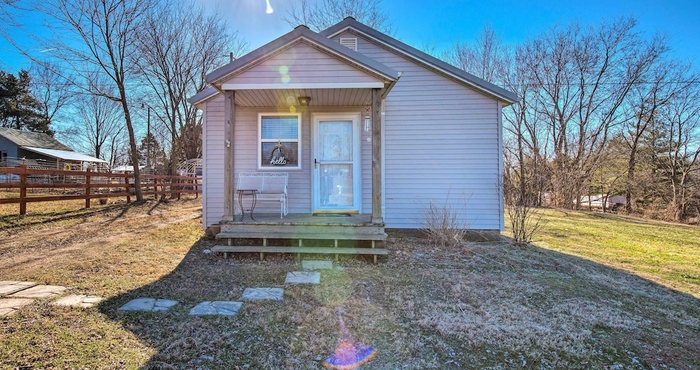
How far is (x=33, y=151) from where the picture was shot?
2272 cm

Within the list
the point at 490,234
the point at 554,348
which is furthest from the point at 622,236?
the point at 554,348

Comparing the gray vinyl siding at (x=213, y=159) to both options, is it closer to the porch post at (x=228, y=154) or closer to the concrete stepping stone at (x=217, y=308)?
the porch post at (x=228, y=154)

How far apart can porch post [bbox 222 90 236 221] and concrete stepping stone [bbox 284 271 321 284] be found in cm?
159

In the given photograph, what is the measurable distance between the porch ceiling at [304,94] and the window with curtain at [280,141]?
0.29 m

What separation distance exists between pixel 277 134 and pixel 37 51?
8817 mm

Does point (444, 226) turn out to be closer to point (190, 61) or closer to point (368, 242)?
point (368, 242)

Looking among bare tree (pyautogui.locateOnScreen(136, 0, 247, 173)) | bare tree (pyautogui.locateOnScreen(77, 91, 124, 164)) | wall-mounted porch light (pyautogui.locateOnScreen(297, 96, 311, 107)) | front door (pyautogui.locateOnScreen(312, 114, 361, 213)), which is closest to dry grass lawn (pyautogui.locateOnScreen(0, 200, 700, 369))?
front door (pyautogui.locateOnScreen(312, 114, 361, 213))

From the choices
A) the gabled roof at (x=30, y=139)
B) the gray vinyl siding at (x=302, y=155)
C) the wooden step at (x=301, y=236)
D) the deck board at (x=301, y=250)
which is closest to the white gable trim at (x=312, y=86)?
the gray vinyl siding at (x=302, y=155)

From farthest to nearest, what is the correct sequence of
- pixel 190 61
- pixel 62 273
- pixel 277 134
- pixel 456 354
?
pixel 190 61
pixel 277 134
pixel 62 273
pixel 456 354

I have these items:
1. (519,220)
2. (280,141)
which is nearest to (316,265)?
(280,141)

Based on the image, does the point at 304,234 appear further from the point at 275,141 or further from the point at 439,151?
the point at 439,151

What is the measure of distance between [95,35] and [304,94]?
9444mm

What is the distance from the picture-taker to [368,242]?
516 cm

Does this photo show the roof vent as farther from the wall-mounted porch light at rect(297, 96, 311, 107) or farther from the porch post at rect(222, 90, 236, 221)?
the porch post at rect(222, 90, 236, 221)
